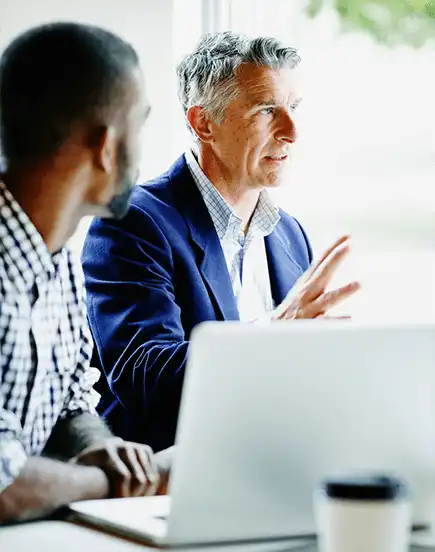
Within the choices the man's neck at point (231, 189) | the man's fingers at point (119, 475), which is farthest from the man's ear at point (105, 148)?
the man's neck at point (231, 189)

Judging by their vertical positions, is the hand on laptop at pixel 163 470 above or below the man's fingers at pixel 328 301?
below

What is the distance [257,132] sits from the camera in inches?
99.7

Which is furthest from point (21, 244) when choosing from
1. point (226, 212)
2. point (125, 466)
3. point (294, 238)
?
point (294, 238)

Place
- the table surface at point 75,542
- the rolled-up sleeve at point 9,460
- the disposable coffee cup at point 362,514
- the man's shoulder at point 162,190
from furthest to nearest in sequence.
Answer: the man's shoulder at point 162,190, the rolled-up sleeve at point 9,460, the table surface at point 75,542, the disposable coffee cup at point 362,514

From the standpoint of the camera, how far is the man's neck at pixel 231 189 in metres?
2.52

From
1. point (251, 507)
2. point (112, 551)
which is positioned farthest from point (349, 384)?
point (112, 551)

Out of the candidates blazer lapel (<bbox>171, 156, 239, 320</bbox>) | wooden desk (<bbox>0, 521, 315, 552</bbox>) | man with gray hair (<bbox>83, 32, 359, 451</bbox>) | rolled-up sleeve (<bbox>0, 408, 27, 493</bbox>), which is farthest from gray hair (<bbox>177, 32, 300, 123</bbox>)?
wooden desk (<bbox>0, 521, 315, 552</bbox>)

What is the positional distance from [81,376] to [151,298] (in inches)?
17.0

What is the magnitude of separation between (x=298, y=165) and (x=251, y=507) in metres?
2.03

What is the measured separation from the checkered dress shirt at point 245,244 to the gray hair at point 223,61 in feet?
0.48

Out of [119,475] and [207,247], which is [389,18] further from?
[119,475]

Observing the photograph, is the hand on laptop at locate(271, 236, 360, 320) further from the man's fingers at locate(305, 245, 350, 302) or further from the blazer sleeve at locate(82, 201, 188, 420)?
the blazer sleeve at locate(82, 201, 188, 420)

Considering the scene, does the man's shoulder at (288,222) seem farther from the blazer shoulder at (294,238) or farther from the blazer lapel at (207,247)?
the blazer lapel at (207,247)

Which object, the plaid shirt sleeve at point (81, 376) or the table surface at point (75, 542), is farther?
the plaid shirt sleeve at point (81, 376)
